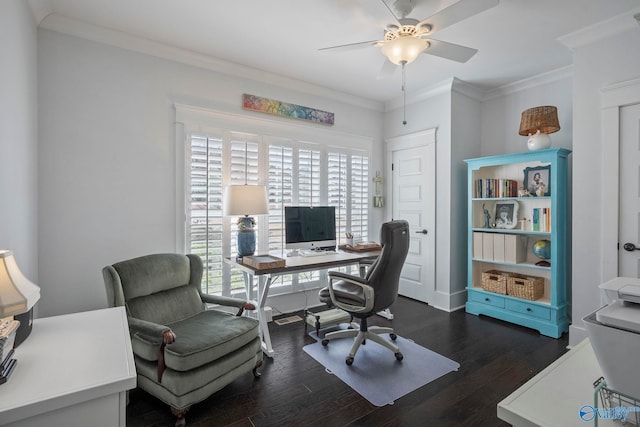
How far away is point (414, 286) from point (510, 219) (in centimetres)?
141

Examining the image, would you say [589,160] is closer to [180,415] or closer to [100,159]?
[180,415]

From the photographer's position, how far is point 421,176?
13.3 feet

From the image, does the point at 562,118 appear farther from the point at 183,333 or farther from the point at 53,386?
the point at 53,386

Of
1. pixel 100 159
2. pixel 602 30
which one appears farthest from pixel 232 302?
pixel 602 30

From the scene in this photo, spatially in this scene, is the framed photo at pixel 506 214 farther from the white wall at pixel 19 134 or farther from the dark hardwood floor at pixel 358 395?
the white wall at pixel 19 134

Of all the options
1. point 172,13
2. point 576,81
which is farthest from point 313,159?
point 576,81

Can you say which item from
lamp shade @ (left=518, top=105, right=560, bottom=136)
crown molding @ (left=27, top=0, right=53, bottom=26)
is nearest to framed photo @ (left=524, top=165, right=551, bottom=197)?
lamp shade @ (left=518, top=105, right=560, bottom=136)

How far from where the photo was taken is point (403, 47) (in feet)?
6.91

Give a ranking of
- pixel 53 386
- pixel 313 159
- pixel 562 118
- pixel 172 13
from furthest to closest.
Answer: pixel 313 159 < pixel 562 118 < pixel 172 13 < pixel 53 386

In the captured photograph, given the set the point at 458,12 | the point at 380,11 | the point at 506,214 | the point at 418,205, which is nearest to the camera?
the point at 458,12

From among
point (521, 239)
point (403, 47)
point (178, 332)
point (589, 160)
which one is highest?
point (403, 47)

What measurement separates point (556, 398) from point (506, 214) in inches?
130

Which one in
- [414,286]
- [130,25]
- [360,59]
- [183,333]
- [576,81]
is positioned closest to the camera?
[183,333]

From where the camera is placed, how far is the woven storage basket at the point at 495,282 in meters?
3.41
